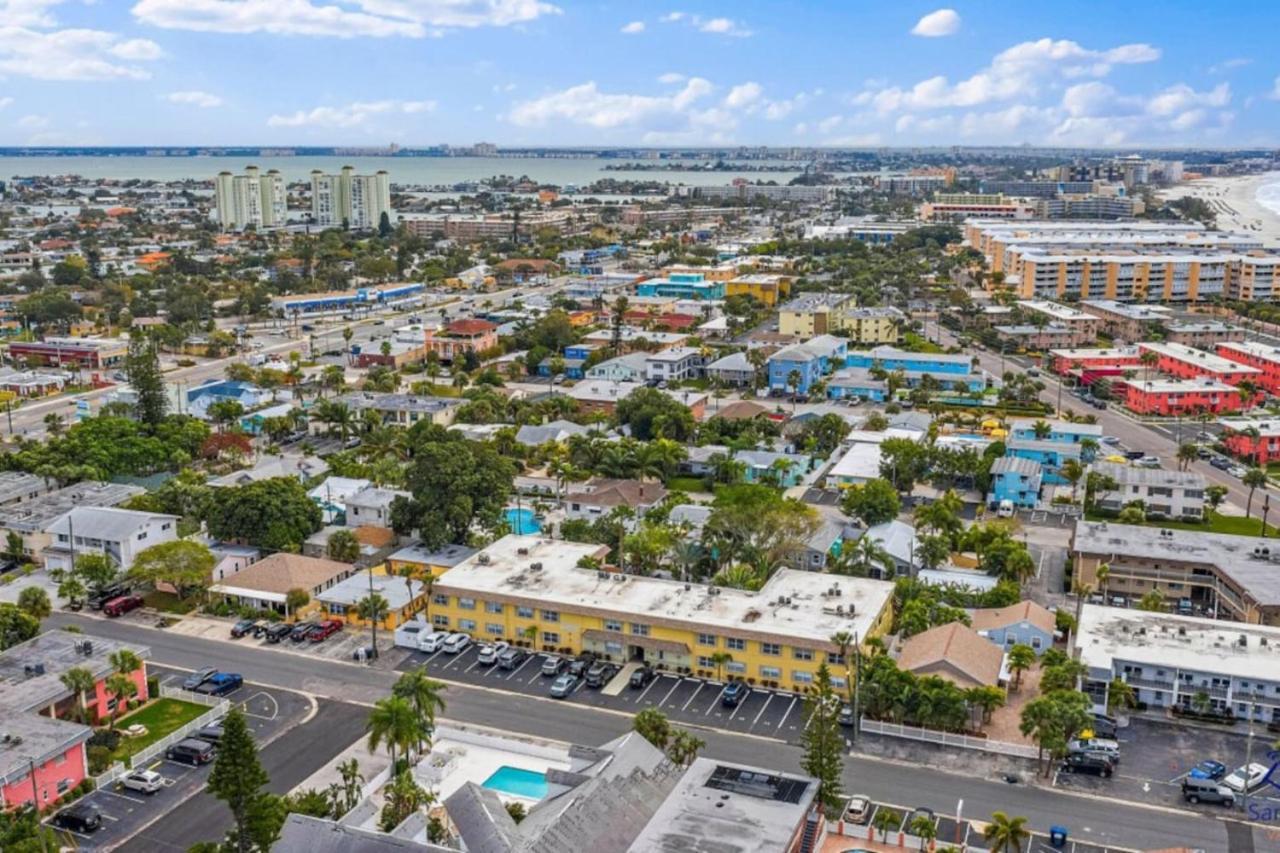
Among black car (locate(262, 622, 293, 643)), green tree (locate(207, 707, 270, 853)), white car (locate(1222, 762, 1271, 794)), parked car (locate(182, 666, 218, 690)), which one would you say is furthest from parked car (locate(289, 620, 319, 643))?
white car (locate(1222, 762, 1271, 794))

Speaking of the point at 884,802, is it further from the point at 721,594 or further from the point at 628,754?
the point at 721,594

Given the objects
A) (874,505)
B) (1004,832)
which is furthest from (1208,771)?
(874,505)

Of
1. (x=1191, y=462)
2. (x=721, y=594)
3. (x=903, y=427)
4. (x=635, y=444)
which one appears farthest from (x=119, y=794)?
(x=1191, y=462)

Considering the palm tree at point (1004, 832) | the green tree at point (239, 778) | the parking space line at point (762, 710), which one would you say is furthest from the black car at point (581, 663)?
the palm tree at point (1004, 832)

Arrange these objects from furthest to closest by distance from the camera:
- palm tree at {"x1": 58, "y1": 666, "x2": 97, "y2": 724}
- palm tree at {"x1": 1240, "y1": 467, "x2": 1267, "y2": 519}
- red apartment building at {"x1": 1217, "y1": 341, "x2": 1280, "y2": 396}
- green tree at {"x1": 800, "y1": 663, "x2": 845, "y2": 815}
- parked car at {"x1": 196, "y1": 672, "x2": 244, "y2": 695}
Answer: red apartment building at {"x1": 1217, "y1": 341, "x2": 1280, "y2": 396} → palm tree at {"x1": 1240, "y1": 467, "x2": 1267, "y2": 519} → parked car at {"x1": 196, "y1": 672, "x2": 244, "y2": 695} → palm tree at {"x1": 58, "y1": 666, "x2": 97, "y2": 724} → green tree at {"x1": 800, "y1": 663, "x2": 845, "y2": 815}

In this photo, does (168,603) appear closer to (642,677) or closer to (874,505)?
(642,677)

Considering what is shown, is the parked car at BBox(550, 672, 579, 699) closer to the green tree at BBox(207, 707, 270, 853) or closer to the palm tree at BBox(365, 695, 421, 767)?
the palm tree at BBox(365, 695, 421, 767)
